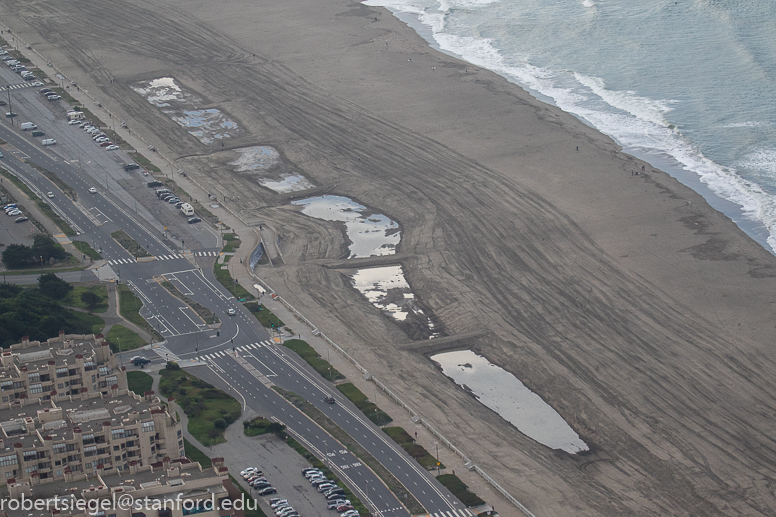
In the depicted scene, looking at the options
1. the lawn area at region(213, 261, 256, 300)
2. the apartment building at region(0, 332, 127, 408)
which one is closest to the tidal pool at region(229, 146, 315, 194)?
the lawn area at region(213, 261, 256, 300)

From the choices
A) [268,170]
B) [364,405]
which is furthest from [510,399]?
[268,170]

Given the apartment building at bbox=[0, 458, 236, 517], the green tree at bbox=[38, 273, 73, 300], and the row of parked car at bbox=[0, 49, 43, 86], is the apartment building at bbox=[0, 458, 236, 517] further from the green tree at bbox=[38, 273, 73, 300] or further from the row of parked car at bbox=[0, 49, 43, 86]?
the row of parked car at bbox=[0, 49, 43, 86]

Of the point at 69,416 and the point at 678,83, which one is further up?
the point at 678,83

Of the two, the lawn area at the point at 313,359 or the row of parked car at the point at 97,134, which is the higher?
the lawn area at the point at 313,359

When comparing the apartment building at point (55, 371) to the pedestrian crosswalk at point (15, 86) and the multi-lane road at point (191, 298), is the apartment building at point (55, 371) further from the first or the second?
the pedestrian crosswalk at point (15, 86)

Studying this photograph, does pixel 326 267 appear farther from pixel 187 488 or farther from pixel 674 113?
pixel 674 113

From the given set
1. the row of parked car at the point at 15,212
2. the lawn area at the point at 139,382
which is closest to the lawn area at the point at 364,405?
the lawn area at the point at 139,382

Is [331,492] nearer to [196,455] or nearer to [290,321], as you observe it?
[196,455]

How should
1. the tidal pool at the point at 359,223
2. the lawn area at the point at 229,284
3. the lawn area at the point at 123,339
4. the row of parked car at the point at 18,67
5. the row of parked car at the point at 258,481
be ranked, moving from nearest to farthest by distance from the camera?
the row of parked car at the point at 258,481 < the lawn area at the point at 123,339 < the lawn area at the point at 229,284 < the tidal pool at the point at 359,223 < the row of parked car at the point at 18,67
